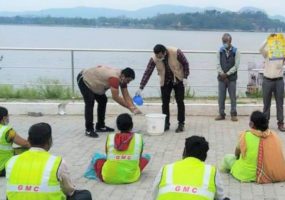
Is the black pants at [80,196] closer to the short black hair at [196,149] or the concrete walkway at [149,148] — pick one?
the short black hair at [196,149]

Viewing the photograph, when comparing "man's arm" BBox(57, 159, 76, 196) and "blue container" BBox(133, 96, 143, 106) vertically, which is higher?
"man's arm" BBox(57, 159, 76, 196)

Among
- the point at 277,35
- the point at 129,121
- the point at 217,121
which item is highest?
the point at 277,35

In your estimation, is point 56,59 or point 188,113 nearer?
point 188,113

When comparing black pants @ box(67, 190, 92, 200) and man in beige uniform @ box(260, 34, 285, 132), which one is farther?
man in beige uniform @ box(260, 34, 285, 132)

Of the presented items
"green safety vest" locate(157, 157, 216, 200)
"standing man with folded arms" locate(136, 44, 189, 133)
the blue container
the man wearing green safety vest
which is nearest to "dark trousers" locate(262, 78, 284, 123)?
"standing man with folded arms" locate(136, 44, 189, 133)

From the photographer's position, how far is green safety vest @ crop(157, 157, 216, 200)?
13.9ft

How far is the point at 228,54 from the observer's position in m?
11.1

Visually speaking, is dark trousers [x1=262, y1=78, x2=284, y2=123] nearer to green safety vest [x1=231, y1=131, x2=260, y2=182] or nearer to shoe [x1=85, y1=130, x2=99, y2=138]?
shoe [x1=85, y1=130, x2=99, y2=138]

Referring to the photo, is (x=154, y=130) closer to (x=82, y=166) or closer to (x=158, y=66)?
(x=158, y=66)

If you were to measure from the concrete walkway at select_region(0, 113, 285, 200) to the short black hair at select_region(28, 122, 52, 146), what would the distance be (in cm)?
190

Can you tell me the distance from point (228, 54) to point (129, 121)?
15.5 ft

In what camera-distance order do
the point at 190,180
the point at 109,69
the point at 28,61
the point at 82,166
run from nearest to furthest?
the point at 190,180 → the point at 82,166 → the point at 109,69 → the point at 28,61

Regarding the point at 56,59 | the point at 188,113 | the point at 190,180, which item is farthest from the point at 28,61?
the point at 190,180

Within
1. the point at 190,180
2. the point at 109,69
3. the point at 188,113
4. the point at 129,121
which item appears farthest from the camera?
the point at 188,113
